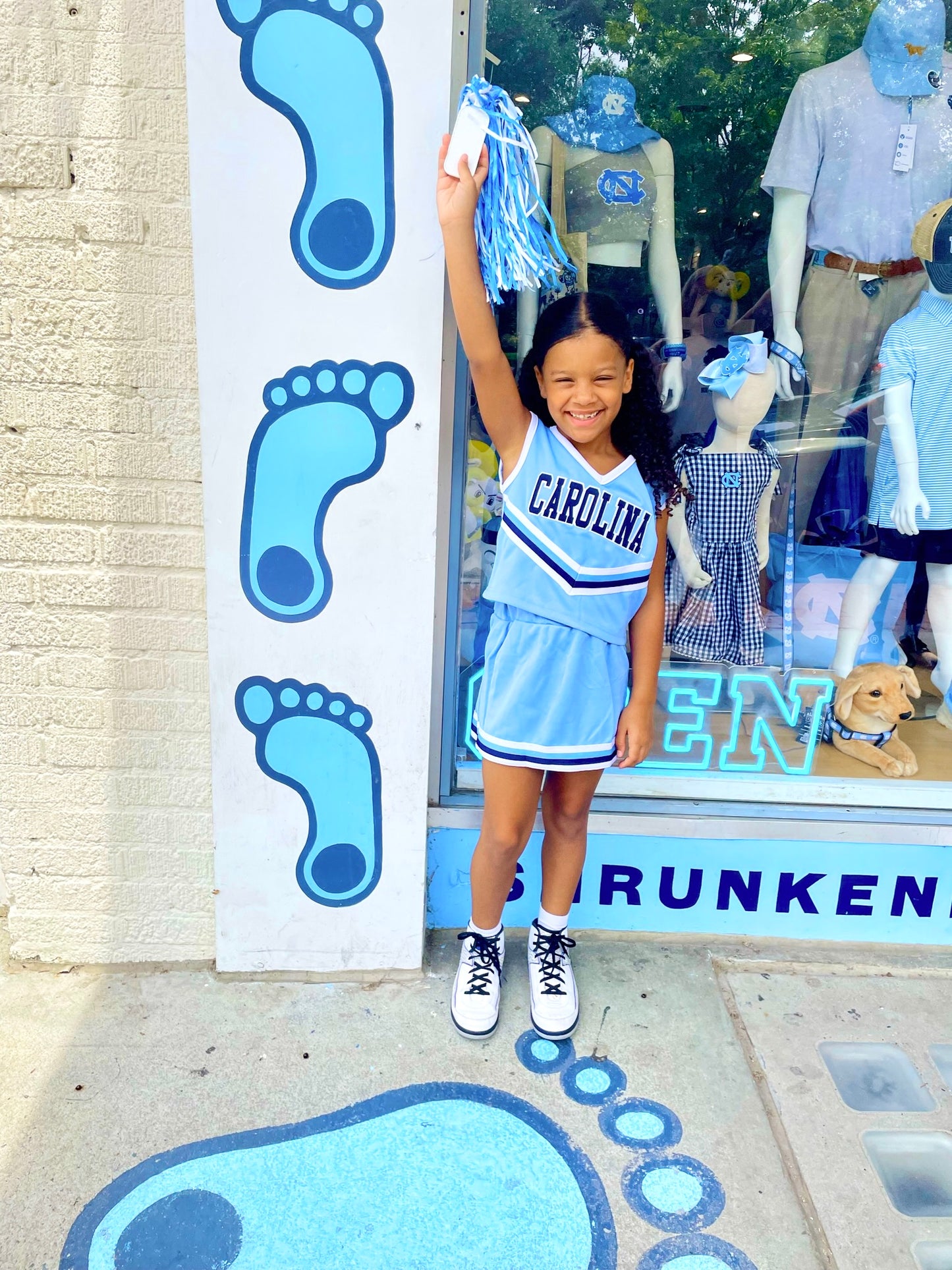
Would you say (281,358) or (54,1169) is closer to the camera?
(54,1169)

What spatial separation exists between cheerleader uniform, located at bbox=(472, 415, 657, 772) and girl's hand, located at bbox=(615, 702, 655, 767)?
6 centimetres

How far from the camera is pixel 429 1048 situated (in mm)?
1992

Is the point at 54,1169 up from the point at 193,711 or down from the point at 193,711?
down

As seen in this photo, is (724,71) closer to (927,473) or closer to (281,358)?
(927,473)

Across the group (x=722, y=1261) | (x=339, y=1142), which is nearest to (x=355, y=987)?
(x=339, y=1142)

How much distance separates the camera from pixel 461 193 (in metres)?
1.63

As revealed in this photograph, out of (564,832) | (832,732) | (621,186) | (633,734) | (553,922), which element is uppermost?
(621,186)

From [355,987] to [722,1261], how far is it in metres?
0.96

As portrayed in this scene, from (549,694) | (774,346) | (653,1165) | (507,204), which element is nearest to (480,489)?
(549,694)

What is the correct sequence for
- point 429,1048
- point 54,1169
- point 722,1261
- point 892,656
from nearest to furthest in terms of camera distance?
point 722,1261
point 54,1169
point 429,1048
point 892,656

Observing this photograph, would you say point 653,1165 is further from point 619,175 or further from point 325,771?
point 619,175

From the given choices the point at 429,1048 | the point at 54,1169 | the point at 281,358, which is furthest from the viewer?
the point at 429,1048

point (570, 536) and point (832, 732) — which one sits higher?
point (570, 536)

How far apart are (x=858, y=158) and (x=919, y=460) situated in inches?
28.6
